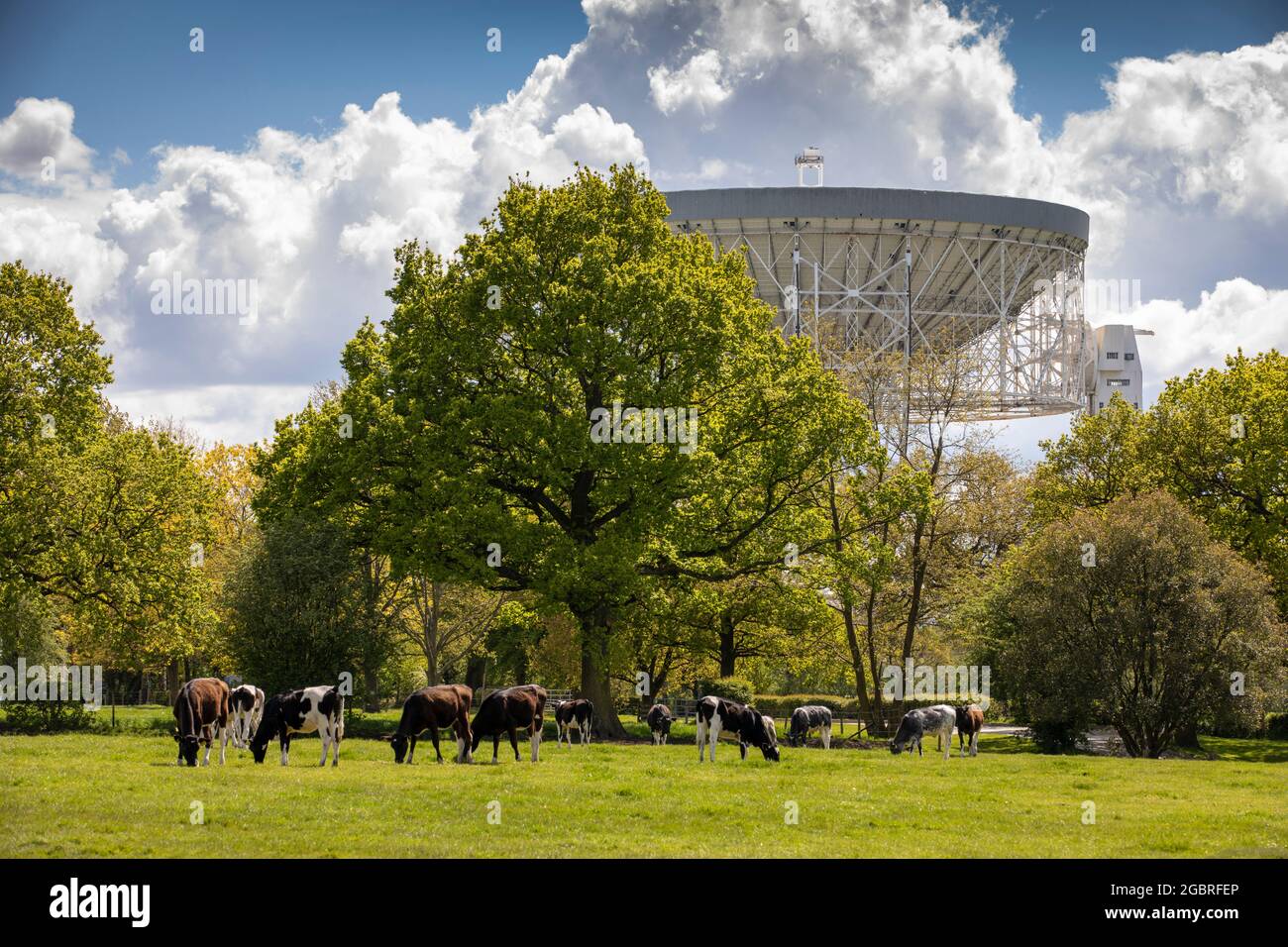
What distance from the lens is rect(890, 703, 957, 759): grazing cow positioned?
35719 millimetres

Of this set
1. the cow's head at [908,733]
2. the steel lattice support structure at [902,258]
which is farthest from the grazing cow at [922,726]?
the steel lattice support structure at [902,258]

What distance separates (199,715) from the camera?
26.6m

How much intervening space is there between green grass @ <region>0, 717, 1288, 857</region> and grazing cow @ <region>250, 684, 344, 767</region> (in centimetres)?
68

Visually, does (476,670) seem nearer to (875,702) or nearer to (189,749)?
(875,702)

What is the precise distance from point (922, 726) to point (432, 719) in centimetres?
1416

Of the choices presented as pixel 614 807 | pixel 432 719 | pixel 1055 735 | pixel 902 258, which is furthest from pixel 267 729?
pixel 902 258

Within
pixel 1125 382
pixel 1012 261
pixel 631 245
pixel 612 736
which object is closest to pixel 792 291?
pixel 1012 261

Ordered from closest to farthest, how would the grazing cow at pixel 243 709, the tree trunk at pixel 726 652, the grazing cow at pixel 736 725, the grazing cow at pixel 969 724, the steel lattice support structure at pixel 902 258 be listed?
the grazing cow at pixel 243 709, the grazing cow at pixel 736 725, the grazing cow at pixel 969 724, the tree trunk at pixel 726 652, the steel lattice support structure at pixel 902 258

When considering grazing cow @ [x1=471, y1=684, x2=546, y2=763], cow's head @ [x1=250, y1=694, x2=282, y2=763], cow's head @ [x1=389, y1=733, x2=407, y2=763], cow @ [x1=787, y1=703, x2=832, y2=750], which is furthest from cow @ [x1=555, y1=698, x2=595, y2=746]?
cow's head @ [x1=250, y1=694, x2=282, y2=763]

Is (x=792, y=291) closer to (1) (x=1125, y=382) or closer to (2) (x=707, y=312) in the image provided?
(2) (x=707, y=312)

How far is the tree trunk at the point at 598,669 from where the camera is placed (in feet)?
131

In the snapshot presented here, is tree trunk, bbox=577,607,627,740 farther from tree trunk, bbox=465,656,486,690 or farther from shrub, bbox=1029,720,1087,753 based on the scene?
tree trunk, bbox=465,656,486,690

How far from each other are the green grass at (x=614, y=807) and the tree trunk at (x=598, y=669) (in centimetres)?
1033

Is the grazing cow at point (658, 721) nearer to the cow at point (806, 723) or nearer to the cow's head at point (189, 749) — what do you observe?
the cow at point (806, 723)
